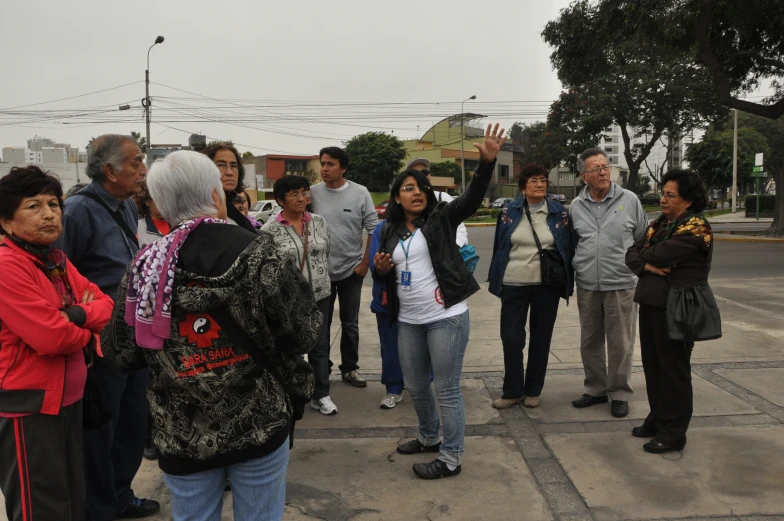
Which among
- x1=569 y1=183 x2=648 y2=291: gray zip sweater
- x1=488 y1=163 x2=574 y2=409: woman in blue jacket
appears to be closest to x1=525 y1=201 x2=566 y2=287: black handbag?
x1=488 y1=163 x2=574 y2=409: woman in blue jacket

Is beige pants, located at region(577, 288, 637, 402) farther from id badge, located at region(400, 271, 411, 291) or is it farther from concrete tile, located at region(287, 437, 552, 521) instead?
id badge, located at region(400, 271, 411, 291)

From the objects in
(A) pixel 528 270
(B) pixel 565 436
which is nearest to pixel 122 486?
(B) pixel 565 436

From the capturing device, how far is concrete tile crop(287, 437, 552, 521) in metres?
3.01

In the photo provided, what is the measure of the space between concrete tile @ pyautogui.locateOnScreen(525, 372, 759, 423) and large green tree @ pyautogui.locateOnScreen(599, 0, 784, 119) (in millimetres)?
11117

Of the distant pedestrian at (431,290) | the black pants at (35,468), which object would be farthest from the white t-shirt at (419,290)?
the black pants at (35,468)

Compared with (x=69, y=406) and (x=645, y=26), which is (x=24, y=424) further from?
(x=645, y=26)

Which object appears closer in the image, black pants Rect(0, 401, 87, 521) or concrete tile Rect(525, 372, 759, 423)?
black pants Rect(0, 401, 87, 521)

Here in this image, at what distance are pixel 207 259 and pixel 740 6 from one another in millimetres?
15076

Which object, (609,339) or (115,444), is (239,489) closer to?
(115,444)

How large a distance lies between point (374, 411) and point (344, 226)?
1.52m

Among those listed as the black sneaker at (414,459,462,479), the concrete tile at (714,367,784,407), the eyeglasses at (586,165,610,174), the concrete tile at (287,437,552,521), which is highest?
the eyeglasses at (586,165,610,174)

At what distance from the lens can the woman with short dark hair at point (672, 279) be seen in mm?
3576

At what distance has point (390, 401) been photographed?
14.8ft

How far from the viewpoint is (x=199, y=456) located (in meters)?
1.80
